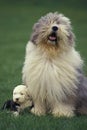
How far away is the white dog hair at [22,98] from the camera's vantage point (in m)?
8.90

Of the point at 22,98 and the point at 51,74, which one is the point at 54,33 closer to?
the point at 51,74

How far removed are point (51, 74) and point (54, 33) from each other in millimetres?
618

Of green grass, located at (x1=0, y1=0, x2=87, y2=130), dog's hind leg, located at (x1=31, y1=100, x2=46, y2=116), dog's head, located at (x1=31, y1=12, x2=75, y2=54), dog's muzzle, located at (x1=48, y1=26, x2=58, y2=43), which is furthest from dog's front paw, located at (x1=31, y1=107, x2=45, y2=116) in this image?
dog's muzzle, located at (x1=48, y1=26, x2=58, y2=43)

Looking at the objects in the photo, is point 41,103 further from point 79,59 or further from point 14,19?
point 14,19

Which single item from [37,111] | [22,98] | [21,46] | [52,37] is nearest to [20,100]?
[22,98]

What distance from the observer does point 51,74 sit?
877cm

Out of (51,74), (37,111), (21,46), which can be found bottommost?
(21,46)

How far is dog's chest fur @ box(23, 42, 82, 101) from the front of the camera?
8.74m

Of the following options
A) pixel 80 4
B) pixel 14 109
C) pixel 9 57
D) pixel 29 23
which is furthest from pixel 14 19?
pixel 14 109

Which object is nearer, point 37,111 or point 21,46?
point 37,111

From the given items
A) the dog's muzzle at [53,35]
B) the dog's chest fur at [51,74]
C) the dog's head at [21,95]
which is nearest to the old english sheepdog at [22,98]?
the dog's head at [21,95]

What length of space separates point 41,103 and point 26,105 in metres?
0.25

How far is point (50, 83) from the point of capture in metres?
8.76

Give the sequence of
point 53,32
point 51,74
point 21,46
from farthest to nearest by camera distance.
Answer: point 21,46, point 51,74, point 53,32
